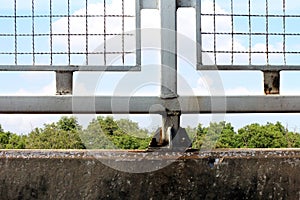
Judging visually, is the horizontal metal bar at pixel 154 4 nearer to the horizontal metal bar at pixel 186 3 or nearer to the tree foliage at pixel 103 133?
the horizontal metal bar at pixel 186 3

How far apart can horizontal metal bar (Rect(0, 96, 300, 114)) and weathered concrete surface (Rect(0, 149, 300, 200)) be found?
0.92m

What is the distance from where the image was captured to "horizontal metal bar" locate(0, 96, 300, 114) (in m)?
2.92

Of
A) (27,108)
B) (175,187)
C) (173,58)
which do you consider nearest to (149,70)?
(173,58)

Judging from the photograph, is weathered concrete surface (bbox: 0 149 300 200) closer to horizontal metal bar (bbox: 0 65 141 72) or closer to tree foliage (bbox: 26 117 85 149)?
horizontal metal bar (bbox: 0 65 141 72)

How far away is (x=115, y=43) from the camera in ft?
9.96

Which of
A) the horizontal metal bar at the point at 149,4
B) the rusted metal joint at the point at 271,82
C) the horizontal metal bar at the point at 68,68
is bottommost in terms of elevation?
the rusted metal joint at the point at 271,82

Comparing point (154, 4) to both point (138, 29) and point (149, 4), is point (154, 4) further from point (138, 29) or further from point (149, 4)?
point (138, 29)

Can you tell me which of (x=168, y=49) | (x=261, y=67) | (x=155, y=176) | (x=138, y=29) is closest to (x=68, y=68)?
(x=138, y=29)

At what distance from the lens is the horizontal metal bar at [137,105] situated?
292 centimetres

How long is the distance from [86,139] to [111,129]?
1.88 feet

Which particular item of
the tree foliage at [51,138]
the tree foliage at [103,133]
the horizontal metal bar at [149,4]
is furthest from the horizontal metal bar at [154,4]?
the tree foliage at [51,138]

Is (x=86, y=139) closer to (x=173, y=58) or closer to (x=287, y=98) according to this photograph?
(x=173, y=58)

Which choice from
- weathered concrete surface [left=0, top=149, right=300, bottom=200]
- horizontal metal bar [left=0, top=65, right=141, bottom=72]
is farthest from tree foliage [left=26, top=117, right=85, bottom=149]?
weathered concrete surface [left=0, top=149, right=300, bottom=200]

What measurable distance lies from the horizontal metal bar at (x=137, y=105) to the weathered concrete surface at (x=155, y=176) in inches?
36.3
